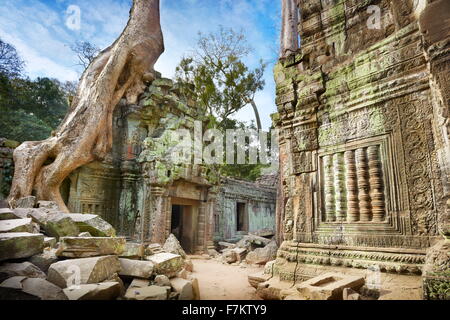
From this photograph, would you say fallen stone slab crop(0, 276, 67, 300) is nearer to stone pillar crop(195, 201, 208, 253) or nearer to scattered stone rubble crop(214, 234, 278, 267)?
scattered stone rubble crop(214, 234, 278, 267)

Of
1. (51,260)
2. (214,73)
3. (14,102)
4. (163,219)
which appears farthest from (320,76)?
(14,102)

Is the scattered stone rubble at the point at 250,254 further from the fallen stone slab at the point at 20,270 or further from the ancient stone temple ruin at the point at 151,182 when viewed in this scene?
A: the fallen stone slab at the point at 20,270

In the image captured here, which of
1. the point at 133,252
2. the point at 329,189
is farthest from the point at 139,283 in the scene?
the point at 329,189

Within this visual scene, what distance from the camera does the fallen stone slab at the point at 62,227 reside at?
165 inches

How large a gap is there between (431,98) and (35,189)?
29.0 ft

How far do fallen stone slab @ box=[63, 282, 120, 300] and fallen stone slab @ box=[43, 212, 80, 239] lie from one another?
1800mm

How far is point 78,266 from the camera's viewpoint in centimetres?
295

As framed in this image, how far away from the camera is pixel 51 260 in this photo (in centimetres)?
336

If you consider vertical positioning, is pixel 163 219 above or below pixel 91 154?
below

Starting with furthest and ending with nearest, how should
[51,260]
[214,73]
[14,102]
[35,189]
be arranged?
1. [214,73]
2. [14,102]
3. [35,189]
4. [51,260]

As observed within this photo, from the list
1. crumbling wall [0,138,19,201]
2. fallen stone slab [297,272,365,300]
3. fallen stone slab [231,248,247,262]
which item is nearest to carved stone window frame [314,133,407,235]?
fallen stone slab [297,272,365,300]

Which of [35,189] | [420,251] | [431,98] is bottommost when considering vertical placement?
[420,251]

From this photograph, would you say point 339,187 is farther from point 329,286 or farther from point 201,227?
point 201,227
